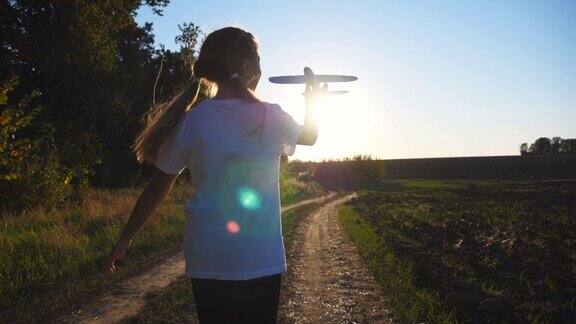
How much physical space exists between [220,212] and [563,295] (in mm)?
7385

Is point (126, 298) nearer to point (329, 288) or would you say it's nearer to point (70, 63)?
point (329, 288)

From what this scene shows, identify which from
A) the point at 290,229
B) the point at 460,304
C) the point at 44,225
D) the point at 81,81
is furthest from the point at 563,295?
the point at 81,81

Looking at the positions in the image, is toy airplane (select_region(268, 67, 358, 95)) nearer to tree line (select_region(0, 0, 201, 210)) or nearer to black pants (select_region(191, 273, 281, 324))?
black pants (select_region(191, 273, 281, 324))

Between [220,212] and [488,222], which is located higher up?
[220,212]

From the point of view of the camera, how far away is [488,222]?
18.0 m

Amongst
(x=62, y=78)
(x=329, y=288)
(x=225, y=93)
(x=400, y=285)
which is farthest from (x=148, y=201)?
(x=62, y=78)

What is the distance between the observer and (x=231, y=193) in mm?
2059

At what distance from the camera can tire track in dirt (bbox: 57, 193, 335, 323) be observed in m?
6.12

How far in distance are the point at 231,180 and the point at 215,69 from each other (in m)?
0.56

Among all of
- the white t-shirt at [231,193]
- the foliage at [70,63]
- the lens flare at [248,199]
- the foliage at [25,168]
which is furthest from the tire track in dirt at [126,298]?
the foliage at [70,63]

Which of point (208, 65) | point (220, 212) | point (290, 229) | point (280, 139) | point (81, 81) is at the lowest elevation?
point (290, 229)

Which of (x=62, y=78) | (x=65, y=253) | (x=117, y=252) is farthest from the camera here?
(x=62, y=78)

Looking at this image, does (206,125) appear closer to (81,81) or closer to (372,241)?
(372,241)

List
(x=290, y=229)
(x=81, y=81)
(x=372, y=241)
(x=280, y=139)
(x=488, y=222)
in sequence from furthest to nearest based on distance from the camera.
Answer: (x=81, y=81) < (x=488, y=222) < (x=290, y=229) < (x=372, y=241) < (x=280, y=139)
